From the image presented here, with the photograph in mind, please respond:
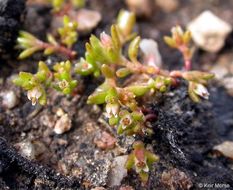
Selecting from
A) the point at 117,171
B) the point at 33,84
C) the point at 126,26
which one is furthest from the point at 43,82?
the point at 126,26

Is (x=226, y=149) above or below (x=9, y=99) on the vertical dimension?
below

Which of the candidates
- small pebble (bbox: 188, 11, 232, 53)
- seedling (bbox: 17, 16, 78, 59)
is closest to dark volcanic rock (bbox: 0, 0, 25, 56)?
seedling (bbox: 17, 16, 78, 59)

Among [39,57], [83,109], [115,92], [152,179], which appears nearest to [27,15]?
[39,57]

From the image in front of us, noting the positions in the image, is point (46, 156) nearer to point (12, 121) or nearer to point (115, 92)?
point (12, 121)

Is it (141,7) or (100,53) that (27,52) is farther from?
(141,7)

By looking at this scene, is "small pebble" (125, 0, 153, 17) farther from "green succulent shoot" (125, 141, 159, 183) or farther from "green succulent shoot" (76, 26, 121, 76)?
"green succulent shoot" (125, 141, 159, 183)

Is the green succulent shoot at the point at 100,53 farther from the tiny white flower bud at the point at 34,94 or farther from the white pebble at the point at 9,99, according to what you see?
the white pebble at the point at 9,99

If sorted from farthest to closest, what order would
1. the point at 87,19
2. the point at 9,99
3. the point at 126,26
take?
the point at 87,19, the point at 126,26, the point at 9,99
